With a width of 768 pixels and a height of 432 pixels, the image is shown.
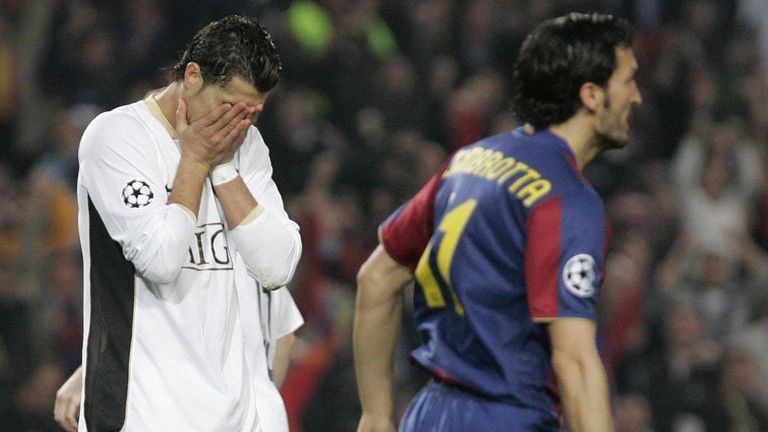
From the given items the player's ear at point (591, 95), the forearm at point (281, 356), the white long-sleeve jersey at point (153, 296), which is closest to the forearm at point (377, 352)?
the forearm at point (281, 356)

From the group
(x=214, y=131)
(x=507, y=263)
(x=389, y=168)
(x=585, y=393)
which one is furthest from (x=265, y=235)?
(x=389, y=168)

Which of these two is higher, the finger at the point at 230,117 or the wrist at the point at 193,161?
the finger at the point at 230,117

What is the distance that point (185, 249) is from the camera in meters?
3.10

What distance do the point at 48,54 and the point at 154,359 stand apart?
20.9 feet

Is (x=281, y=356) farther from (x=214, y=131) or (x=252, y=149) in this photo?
(x=214, y=131)

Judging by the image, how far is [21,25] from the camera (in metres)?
9.23

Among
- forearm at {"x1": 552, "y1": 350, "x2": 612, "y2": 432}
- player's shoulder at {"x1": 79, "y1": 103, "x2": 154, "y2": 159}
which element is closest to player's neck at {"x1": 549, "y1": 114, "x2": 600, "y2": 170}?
forearm at {"x1": 552, "y1": 350, "x2": 612, "y2": 432}

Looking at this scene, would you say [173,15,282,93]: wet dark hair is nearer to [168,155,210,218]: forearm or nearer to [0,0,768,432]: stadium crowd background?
[168,155,210,218]: forearm

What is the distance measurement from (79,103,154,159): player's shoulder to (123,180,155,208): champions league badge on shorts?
0.36 feet

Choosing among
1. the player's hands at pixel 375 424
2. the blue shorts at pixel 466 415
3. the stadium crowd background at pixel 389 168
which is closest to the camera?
the blue shorts at pixel 466 415

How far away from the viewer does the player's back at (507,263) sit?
329 cm

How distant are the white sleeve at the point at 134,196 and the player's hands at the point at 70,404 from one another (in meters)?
0.53

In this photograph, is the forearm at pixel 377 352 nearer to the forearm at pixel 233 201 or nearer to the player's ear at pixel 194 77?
the forearm at pixel 233 201

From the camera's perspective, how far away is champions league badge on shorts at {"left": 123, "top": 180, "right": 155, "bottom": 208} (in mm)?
3133
